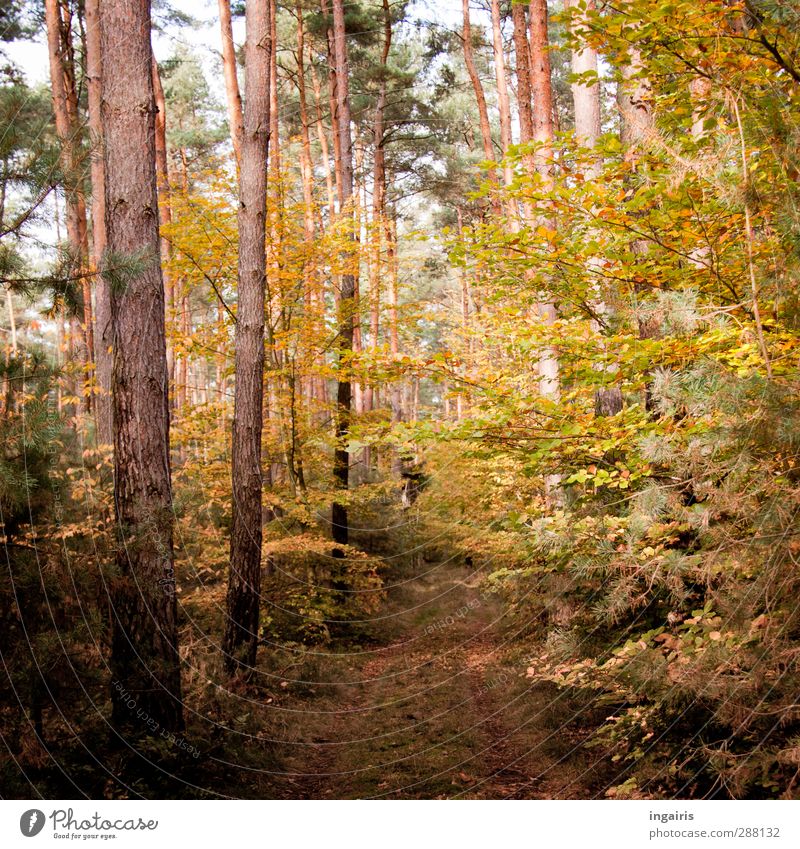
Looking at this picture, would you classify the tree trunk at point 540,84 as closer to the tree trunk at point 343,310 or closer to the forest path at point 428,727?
the tree trunk at point 343,310

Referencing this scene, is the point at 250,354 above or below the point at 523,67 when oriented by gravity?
below

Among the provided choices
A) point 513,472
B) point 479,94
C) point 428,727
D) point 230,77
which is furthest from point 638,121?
point 479,94

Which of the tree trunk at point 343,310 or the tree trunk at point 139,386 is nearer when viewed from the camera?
the tree trunk at point 139,386

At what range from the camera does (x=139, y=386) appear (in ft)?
14.2

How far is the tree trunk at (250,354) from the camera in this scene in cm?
644

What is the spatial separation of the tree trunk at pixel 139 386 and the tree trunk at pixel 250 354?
6.54 feet

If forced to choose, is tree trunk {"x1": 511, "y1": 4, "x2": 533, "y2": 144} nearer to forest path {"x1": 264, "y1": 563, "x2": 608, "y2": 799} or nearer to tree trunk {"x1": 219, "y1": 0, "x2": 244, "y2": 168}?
tree trunk {"x1": 219, "y1": 0, "x2": 244, "y2": 168}

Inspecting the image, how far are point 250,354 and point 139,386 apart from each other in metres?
2.23

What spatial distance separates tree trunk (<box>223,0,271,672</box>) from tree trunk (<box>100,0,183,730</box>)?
199cm

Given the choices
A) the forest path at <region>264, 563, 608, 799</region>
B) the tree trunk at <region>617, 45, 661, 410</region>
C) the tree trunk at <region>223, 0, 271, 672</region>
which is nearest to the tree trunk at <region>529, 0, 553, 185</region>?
the tree trunk at <region>617, 45, 661, 410</region>

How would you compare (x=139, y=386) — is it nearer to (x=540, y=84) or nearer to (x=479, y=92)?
(x=540, y=84)

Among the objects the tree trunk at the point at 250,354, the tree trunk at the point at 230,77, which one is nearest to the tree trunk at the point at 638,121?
the tree trunk at the point at 250,354

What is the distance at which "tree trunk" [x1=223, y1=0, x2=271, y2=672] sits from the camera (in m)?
6.44

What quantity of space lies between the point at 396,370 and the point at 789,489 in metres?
2.86
